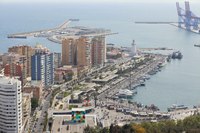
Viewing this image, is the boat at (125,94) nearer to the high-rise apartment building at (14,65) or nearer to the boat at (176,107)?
the boat at (176,107)

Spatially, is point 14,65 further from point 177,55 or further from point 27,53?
point 177,55

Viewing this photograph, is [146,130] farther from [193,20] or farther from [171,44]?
[193,20]

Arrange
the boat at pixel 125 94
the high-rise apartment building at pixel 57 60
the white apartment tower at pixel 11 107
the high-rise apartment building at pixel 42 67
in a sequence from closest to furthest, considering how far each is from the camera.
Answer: the white apartment tower at pixel 11 107, the boat at pixel 125 94, the high-rise apartment building at pixel 42 67, the high-rise apartment building at pixel 57 60

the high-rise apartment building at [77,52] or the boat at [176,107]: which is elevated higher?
the high-rise apartment building at [77,52]

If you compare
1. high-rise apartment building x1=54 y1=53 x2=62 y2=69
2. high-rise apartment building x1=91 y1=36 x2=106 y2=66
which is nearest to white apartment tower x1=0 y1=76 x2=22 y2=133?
high-rise apartment building x1=54 y1=53 x2=62 y2=69

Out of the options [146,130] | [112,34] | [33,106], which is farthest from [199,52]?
[146,130]

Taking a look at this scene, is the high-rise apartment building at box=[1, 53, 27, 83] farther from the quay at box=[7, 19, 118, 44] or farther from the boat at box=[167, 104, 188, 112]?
the quay at box=[7, 19, 118, 44]

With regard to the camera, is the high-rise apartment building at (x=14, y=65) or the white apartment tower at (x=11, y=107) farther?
the high-rise apartment building at (x=14, y=65)

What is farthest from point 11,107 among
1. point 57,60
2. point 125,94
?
point 57,60

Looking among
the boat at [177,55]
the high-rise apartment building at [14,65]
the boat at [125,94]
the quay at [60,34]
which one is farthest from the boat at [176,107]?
the quay at [60,34]
